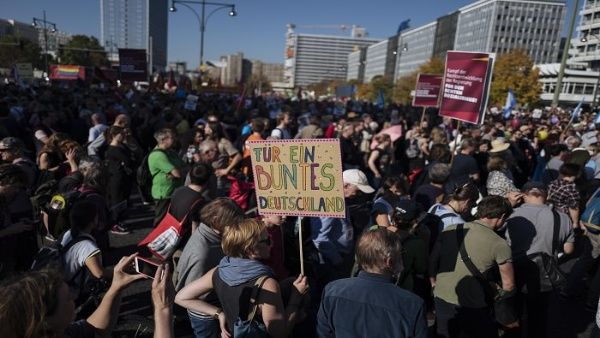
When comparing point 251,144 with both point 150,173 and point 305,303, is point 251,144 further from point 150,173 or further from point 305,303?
point 150,173

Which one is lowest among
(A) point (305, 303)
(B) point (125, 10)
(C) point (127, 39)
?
(A) point (305, 303)

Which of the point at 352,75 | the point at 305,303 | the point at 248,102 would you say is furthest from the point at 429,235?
the point at 352,75

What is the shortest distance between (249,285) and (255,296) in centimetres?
7

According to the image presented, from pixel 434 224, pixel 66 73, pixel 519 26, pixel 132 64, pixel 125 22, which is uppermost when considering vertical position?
pixel 125 22

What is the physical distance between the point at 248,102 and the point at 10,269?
1506 centimetres

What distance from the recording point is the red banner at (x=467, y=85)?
6.38m

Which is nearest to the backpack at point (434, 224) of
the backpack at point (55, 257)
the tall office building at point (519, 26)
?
the backpack at point (55, 257)

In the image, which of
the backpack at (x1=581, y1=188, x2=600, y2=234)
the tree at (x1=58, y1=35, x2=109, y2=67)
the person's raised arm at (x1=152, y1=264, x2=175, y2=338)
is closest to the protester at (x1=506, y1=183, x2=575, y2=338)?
the backpack at (x1=581, y1=188, x2=600, y2=234)

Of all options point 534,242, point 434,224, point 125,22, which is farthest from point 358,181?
point 125,22

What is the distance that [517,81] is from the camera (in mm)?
50781

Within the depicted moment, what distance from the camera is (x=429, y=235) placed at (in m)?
3.68

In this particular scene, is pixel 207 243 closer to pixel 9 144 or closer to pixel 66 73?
pixel 9 144

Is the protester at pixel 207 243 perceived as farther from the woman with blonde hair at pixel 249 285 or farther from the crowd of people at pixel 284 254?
the woman with blonde hair at pixel 249 285

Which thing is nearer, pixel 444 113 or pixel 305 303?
pixel 305 303
